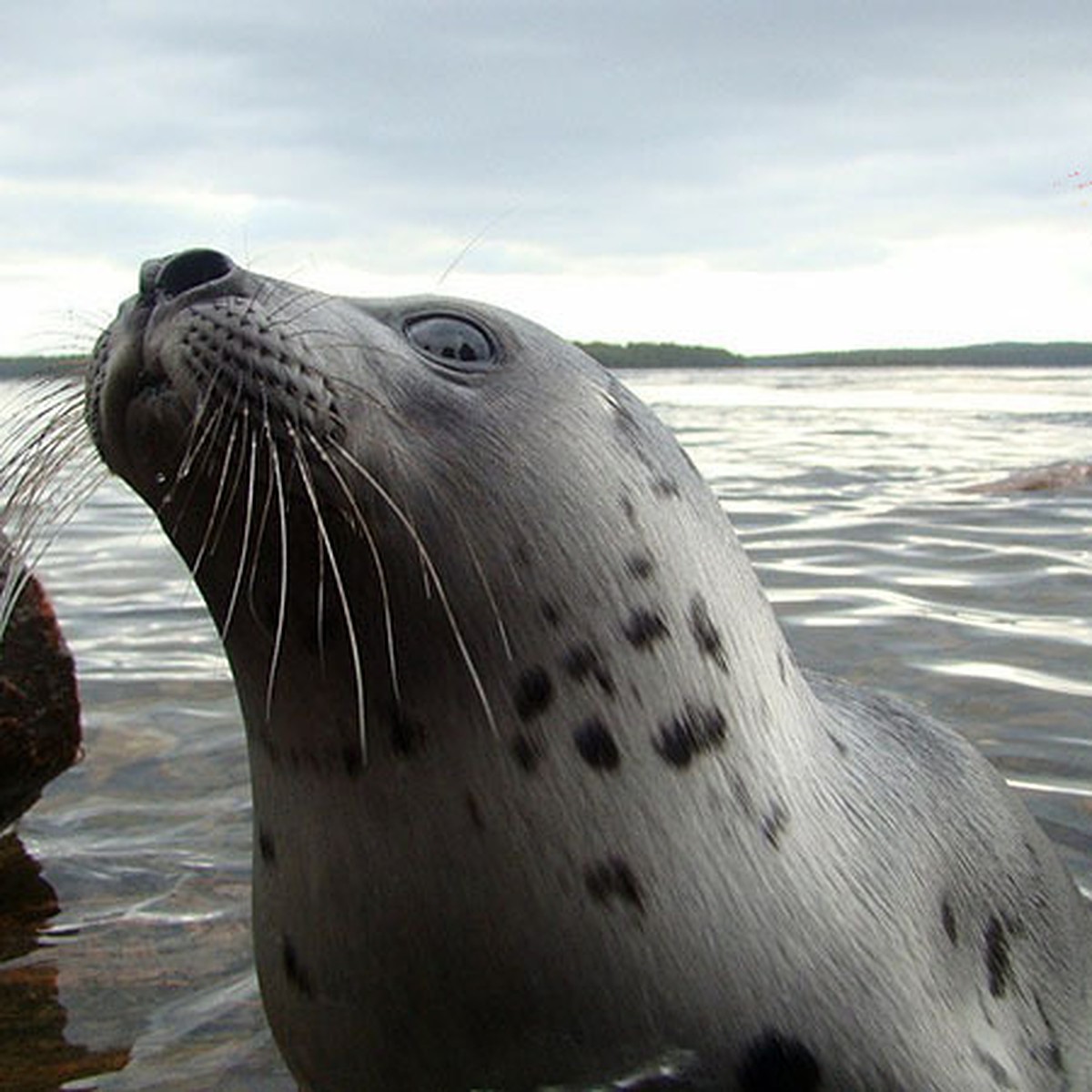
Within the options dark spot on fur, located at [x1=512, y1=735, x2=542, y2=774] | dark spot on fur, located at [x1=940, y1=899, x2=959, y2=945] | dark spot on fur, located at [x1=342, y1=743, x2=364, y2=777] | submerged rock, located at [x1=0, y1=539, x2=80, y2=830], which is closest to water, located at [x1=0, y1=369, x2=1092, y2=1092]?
submerged rock, located at [x1=0, y1=539, x2=80, y2=830]

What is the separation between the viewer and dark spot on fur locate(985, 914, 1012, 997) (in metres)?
2.59

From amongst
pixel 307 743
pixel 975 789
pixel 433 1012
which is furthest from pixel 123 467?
pixel 975 789

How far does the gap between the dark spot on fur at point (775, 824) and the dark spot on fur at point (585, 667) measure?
0.30 meters

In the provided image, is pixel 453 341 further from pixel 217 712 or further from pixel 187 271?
pixel 217 712

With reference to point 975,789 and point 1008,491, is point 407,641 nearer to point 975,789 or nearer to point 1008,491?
point 975,789

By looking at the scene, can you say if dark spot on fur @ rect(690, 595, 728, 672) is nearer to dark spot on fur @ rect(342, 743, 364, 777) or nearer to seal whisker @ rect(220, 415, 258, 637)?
dark spot on fur @ rect(342, 743, 364, 777)

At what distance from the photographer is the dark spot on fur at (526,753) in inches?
86.7

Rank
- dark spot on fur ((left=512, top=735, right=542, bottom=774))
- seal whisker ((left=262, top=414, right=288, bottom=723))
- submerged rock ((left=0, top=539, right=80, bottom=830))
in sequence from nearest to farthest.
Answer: seal whisker ((left=262, top=414, right=288, bottom=723)), dark spot on fur ((left=512, top=735, right=542, bottom=774)), submerged rock ((left=0, top=539, right=80, bottom=830))

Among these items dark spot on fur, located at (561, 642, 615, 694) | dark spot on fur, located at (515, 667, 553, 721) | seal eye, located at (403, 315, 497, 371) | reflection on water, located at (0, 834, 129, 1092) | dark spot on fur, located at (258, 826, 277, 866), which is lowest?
reflection on water, located at (0, 834, 129, 1092)

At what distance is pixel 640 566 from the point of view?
2340 millimetres

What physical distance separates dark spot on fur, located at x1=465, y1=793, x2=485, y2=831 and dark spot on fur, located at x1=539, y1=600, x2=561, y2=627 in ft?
0.85

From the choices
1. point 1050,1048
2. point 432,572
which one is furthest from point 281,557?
point 1050,1048

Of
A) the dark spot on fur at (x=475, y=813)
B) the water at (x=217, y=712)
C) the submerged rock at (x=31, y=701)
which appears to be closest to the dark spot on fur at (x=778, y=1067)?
the dark spot on fur at (x=475, y=813)

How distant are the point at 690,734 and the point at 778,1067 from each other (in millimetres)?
451
